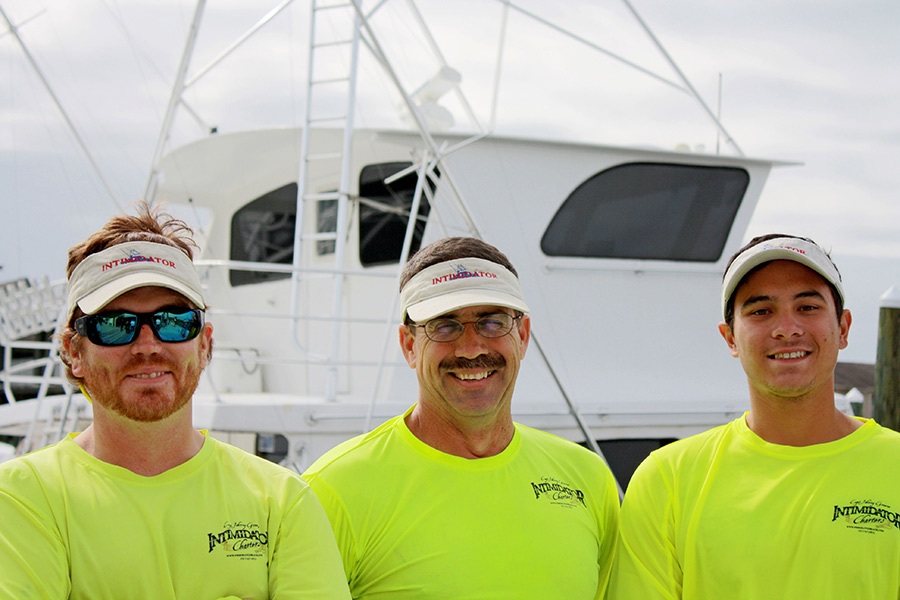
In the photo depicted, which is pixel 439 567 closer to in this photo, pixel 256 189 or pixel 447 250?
pixel 447 250

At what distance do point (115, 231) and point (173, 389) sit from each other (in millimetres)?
429

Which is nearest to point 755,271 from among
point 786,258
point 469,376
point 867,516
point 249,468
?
point 786,258

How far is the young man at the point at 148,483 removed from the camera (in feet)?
5.33

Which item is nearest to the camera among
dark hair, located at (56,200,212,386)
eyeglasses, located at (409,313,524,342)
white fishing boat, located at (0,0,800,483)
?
dark hair, located at (56,200,212,386)

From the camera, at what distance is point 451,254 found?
2273 millimetres

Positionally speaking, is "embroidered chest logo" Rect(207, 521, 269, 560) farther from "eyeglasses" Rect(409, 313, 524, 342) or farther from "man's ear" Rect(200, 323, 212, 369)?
"eyeglasses" Rect(409, 313, 524, 342)

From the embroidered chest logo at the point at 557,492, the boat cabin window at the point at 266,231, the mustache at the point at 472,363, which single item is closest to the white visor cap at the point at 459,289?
the mustache at the point at 472,363

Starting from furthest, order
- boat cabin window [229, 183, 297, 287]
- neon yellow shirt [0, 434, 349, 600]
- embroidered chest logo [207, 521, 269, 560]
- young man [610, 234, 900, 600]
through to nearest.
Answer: boat cabin window [229, 183, 297, 287], young man [610, 234, 900, 600], embroidered chest logo [207, 521, 269, 560], neon yellow shirt [0, 434, 349, 600]

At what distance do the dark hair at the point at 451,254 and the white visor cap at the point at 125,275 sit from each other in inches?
25.6

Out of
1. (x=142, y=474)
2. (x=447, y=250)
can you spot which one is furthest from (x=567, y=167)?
(x=142, y=474)

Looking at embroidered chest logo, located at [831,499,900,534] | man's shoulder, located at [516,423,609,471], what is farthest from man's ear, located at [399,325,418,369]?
embroidered chest logo, located at [831,499,900,534]

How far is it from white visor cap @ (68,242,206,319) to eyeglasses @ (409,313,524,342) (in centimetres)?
61

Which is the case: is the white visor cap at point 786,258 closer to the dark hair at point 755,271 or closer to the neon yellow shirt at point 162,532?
the dark hair at point 755,271

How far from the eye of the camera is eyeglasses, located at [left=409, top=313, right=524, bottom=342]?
217 cm
